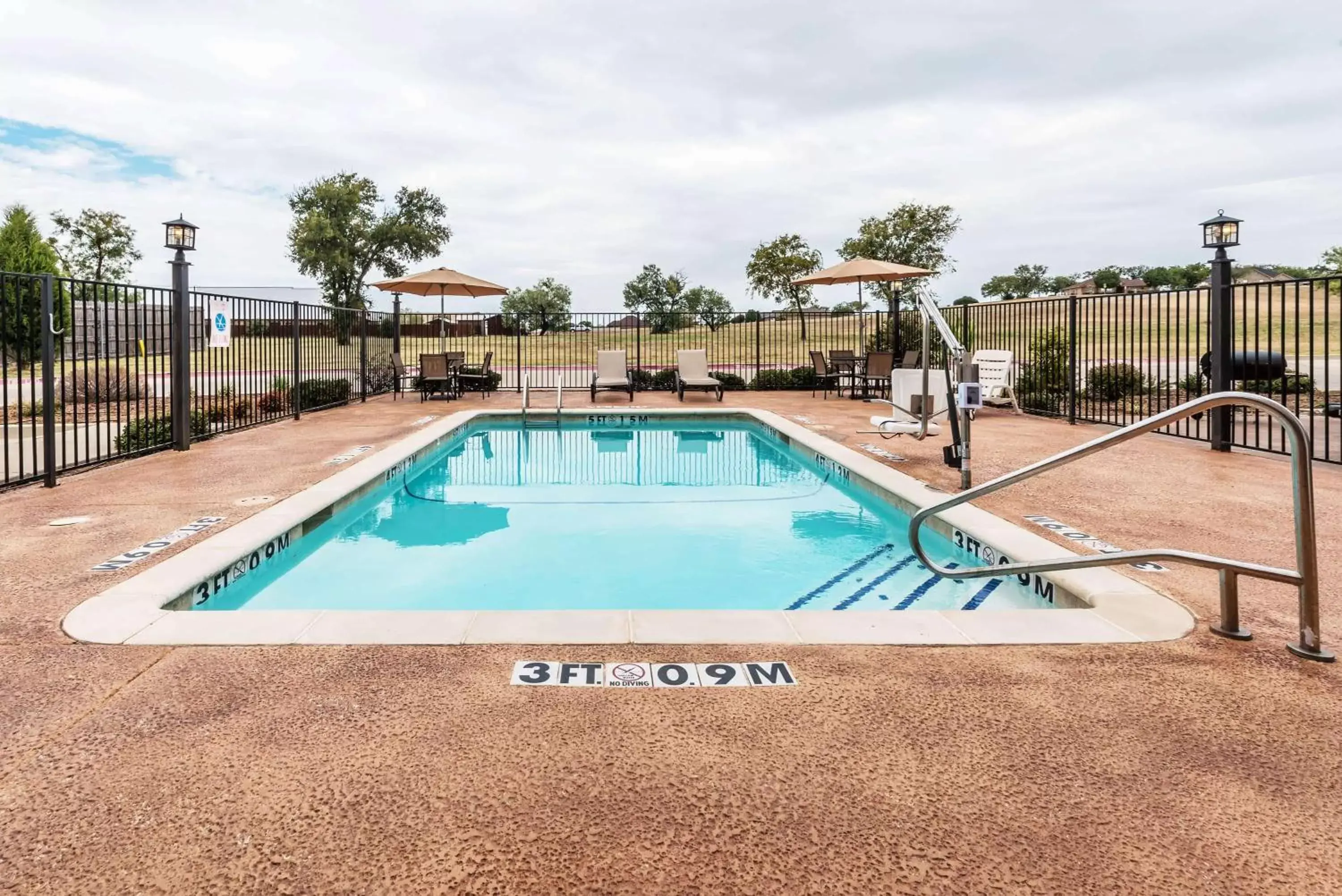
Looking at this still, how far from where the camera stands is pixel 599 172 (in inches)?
972

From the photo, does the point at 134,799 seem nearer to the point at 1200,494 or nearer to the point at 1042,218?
the point at 1200,494

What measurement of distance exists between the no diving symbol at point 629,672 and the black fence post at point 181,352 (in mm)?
6604

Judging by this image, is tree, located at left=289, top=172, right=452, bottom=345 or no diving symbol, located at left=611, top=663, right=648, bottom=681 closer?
no diving symbol, located at left=611, top=663, right=648, bottom=681

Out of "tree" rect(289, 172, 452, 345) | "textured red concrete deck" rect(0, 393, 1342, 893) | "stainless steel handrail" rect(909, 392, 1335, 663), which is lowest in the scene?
"textured red concrete deck" rect(0, 393, 1342, 893)

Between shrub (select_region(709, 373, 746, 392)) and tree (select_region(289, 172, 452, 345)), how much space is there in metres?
30.7

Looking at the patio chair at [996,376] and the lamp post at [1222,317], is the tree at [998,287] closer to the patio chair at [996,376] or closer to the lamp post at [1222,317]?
the patio chair at [996,376]

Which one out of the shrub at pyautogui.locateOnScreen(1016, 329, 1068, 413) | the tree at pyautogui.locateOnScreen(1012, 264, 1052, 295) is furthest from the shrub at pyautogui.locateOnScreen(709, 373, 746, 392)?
the tree at pyautogui.locateOnScreen(1012, 264, 1052, 295)

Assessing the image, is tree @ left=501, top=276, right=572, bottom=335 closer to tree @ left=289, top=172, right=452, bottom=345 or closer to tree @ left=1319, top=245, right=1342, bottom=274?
tree @ left=289, top=172, right=452, bottom=345

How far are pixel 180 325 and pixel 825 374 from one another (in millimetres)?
10452

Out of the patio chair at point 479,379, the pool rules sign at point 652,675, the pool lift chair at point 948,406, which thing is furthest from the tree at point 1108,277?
the pool rules sign at point 652,675

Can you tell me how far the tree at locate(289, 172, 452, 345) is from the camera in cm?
3984

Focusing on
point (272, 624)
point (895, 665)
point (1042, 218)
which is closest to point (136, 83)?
point (272, 624)

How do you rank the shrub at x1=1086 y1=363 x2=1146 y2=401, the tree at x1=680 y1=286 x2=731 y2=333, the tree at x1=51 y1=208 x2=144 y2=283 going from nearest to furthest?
the shrub at x1=1086 y1=363 x2=1146 y2=401
the tree at x1=51 y1=208 x2=144 y2=283
the tree at x1=680 y1=286 x2=731 y2=333

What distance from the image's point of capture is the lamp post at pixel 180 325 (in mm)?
7230
